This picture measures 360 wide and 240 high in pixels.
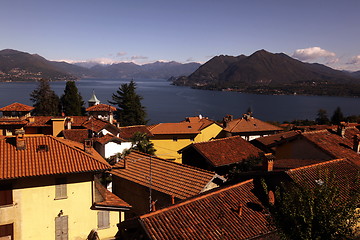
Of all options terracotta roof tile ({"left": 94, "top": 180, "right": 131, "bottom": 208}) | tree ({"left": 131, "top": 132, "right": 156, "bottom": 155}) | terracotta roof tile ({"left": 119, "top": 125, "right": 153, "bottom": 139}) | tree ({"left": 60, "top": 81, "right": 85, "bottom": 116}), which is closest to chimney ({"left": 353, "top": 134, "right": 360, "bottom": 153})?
terracotta roof tile ({"left": 94, "top": 180, "right": 131, "bottom": 208})

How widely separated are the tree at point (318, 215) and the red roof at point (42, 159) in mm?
9441

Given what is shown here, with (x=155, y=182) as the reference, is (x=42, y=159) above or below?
above

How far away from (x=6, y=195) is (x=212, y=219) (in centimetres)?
881

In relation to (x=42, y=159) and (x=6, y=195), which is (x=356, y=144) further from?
(x=6, y=195)

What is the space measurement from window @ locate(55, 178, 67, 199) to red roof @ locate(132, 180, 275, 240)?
547 cm

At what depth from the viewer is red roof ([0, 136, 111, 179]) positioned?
42.7ft

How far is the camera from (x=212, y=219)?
10984 mm

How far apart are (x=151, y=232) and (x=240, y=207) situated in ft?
12.3

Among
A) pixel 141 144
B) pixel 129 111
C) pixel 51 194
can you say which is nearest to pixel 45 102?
pixel 129 111

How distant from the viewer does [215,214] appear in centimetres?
1127

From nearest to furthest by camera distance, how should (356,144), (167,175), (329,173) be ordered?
1. (329,173)
2. (167,175)
3. (356,144)

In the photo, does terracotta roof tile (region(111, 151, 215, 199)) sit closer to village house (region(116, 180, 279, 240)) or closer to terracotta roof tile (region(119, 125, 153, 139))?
village house (region(116, 180, 279, 240))

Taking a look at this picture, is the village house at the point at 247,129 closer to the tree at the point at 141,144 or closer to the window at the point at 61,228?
the tree at the point at 141,144

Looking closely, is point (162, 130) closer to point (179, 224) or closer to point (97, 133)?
point (97, 133)
